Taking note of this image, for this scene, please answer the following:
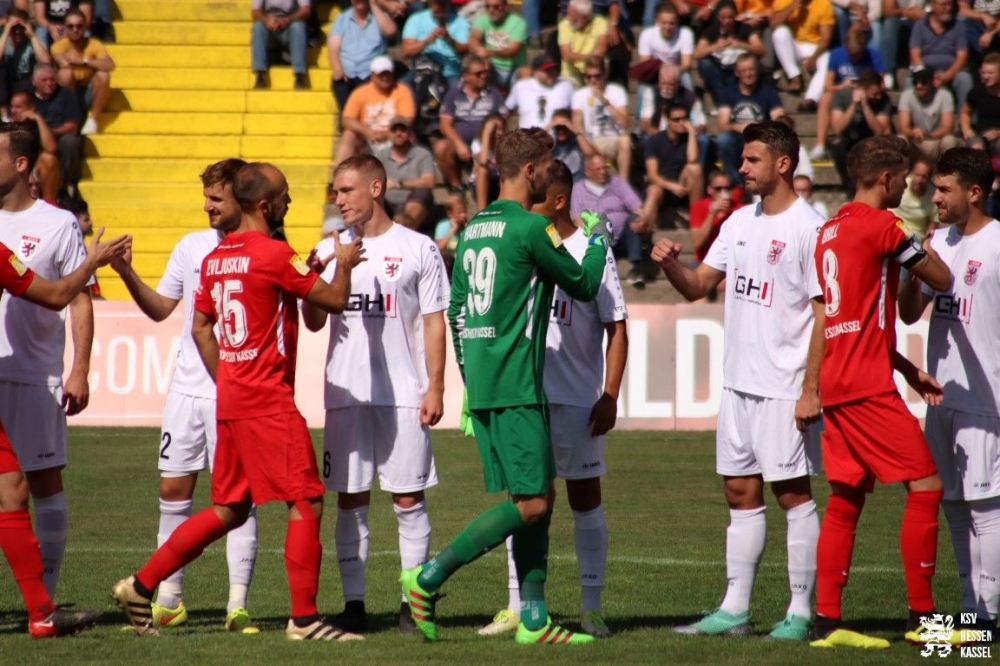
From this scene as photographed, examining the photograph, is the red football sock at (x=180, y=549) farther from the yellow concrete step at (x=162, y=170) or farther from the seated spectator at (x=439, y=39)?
the yellow concrete step at (x=162, y=170)

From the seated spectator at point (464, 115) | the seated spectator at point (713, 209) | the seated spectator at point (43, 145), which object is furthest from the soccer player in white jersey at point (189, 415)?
the seated spectator at point (43, 145)

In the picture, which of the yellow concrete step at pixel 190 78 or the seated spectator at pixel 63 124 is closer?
the seated spectator at pixel 63 124

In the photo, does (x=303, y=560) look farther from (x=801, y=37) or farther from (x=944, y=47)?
(x=801, y=37)

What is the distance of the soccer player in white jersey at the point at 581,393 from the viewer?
773 centimetres

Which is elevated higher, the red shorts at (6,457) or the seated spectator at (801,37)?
the seated spectator at (801,37)

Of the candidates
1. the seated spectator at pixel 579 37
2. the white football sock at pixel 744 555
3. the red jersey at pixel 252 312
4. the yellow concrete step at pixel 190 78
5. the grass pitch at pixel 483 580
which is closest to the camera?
the grass pitch at pixel 483 580

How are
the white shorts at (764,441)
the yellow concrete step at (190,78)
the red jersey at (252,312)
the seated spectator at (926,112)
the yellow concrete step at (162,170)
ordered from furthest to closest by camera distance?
1. the yellow concrete step at (190,78)
2. the yellow concrete step at (162,170)
3. the seated spectator at (926,112)
4. the white shorts at (764,441)
5. the red jersey at (252,312)

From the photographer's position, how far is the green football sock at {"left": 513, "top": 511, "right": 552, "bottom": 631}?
7254mm

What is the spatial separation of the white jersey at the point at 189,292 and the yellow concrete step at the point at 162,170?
14.6 m

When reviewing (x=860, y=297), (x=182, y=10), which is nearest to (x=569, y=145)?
(x=182, y=10)

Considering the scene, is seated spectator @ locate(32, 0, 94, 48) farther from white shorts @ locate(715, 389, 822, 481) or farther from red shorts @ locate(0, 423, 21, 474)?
white shorts @ locate(715, 389, 822, 481)

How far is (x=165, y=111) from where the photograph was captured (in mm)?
23797

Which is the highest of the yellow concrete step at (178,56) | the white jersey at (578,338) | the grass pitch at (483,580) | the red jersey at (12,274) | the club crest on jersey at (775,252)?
the yellow concrete step at (178,56)

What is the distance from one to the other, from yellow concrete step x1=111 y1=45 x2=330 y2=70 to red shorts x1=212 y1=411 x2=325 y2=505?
17849 mm
